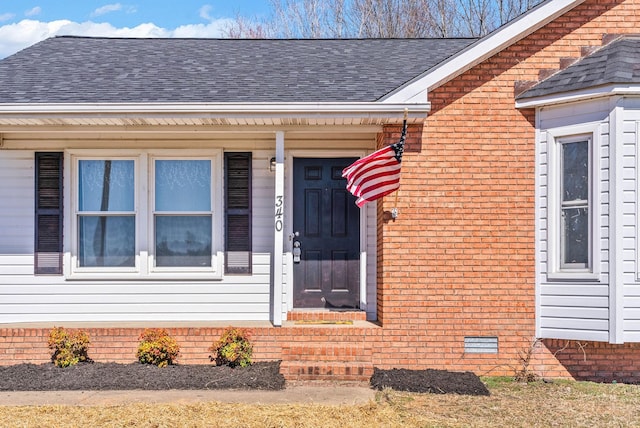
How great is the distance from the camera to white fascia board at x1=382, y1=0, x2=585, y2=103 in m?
7.81

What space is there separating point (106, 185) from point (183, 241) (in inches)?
51.3

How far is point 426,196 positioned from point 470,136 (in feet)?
2.99

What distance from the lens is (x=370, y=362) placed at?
7.60 metres

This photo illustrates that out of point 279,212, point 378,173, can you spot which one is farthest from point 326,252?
point 378,173

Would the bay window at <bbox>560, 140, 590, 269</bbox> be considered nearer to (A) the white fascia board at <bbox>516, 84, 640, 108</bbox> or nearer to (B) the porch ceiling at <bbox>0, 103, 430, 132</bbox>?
(A) the white fascia board at <bbox>516, 84, 640, 108</bbox>

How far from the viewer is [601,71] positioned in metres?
7.43

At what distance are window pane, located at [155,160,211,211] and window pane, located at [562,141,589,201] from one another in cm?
459

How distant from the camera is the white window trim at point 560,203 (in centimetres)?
739

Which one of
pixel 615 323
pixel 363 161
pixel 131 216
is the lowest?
pixel 615 323

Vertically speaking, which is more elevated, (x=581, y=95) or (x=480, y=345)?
(x=581, y=95)

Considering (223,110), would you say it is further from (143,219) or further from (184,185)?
(143,219)

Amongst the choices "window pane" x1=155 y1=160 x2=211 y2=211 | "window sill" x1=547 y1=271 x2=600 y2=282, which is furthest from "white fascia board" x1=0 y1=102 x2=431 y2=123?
"window sill" x1=547 y1=271 x2=600 y2=282

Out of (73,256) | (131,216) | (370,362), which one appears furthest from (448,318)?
(73,256)

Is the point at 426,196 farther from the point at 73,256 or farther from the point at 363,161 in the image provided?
the point at 73,256
